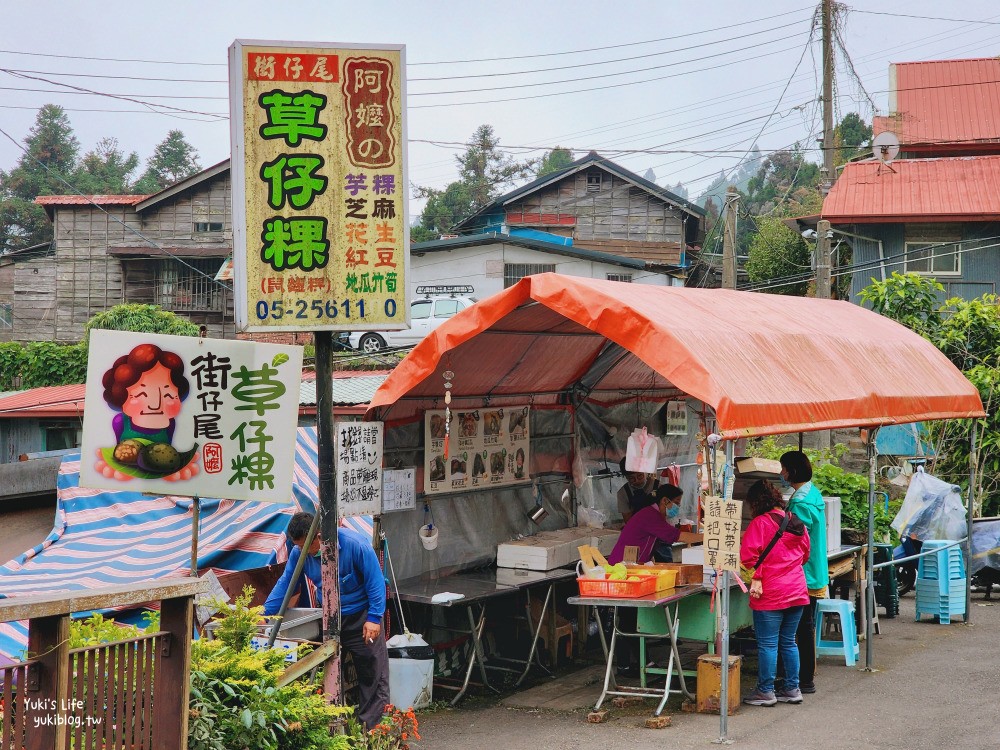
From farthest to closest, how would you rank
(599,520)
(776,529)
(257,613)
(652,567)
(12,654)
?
(599,520) < (652,567) < (776,529) < (12,654) < (257,613)

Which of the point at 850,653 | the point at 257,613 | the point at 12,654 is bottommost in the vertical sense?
the point at 850,653

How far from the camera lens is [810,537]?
8.84 metres

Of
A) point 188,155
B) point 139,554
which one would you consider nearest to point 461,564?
point 139,554

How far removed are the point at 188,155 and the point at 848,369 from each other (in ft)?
173

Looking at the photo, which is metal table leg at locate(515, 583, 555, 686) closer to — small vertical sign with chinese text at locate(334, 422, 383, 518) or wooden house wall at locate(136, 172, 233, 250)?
small vertical sign with chinese text at locate(334, 422, 383, 518)

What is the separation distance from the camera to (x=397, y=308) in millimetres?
6211

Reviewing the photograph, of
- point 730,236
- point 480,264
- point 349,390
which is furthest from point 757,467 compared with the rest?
point 480,264

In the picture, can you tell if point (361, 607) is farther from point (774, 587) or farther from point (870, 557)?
point (870, 557)

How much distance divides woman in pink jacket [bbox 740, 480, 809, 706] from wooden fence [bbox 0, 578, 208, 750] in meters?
5.04

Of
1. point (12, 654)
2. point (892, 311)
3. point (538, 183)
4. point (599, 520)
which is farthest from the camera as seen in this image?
point (538, 183)

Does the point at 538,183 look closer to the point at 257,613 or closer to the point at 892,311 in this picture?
the point at 892,311

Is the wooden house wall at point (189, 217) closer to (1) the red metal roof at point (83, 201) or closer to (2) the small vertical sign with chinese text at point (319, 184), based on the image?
(1) the red metal roof at point (83, 201)

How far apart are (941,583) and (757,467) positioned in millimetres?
2975

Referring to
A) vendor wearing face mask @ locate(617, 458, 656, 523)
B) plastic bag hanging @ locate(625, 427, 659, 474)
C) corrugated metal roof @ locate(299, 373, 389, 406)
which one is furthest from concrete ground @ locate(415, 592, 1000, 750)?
corrugated metal roof @ locate(299, 373, 389, 406)
